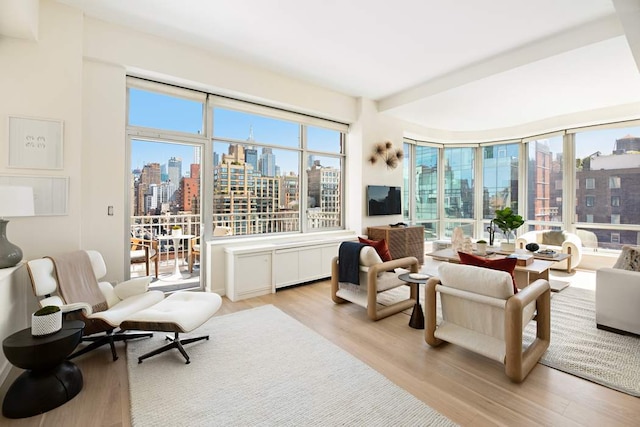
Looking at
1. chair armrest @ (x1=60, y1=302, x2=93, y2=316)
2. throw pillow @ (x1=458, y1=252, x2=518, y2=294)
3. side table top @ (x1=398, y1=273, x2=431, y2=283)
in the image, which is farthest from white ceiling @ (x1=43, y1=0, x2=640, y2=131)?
chair armrest @ (x1=60, y1=302, x2=93, y2=316)

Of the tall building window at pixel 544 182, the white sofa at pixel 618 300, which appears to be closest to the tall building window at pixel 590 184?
the tall building window at pixel 544 182

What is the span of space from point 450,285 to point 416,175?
5397 mm

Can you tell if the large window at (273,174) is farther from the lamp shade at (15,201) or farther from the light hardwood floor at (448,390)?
the light hardwood floor at (448,390)

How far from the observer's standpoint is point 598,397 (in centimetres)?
195

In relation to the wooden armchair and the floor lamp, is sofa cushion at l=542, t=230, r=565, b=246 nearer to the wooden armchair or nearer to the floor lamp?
the wooden armchair

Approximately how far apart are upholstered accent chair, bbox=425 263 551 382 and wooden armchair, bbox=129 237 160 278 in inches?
135

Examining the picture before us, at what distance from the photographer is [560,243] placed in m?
5.55

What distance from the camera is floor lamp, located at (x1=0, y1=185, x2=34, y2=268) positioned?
219cm

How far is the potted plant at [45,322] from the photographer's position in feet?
6.31

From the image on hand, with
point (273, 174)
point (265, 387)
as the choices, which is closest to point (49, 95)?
point (273, 174)

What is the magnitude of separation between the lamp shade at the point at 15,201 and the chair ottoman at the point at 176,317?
117 cm

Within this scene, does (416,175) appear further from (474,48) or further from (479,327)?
(479,327)

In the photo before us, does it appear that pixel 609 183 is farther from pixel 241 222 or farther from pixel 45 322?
pixel 45 322

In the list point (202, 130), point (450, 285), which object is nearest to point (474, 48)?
point (450, 285)
